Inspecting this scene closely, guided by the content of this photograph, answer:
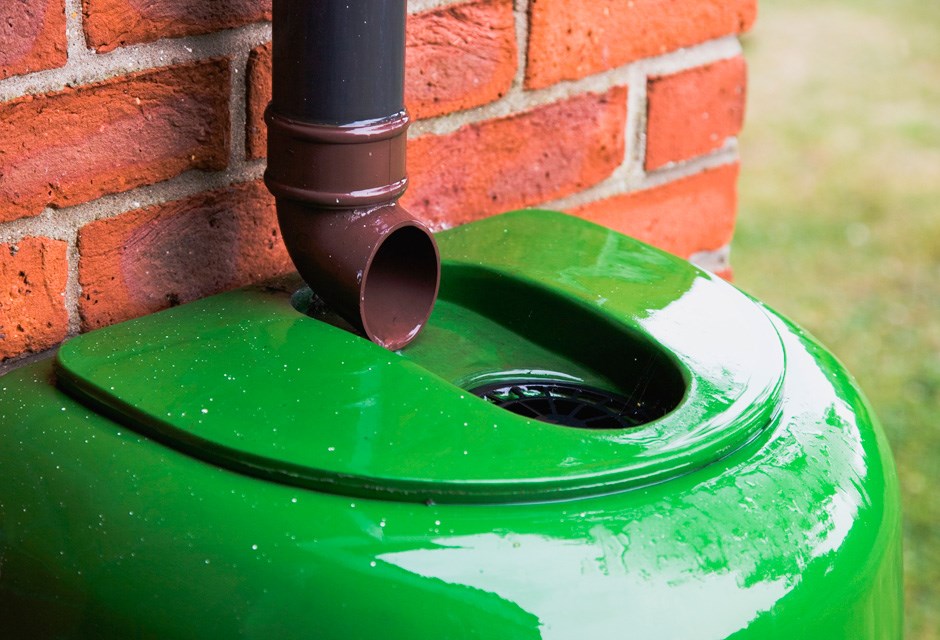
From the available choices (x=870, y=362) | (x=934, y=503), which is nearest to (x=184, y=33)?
(x=934, y=503)

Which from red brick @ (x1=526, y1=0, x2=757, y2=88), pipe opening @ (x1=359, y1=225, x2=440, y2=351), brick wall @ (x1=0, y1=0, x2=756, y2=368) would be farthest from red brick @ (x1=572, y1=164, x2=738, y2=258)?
pipe opening @ (x1=359, y1=225, x2=440, y2=351)

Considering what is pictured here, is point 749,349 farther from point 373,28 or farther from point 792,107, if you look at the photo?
point 792,107

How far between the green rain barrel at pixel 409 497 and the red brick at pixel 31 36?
179mm

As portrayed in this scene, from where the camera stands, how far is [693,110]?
4.01 ft

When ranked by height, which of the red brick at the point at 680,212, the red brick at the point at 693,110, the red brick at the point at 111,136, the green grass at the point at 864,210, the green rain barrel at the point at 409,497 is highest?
the red brick at the point at 111,136

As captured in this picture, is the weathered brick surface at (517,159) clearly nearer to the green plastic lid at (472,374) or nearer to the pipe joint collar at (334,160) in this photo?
the green plastic lid at (472,374)

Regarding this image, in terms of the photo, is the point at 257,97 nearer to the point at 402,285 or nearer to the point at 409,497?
the point at 402,285

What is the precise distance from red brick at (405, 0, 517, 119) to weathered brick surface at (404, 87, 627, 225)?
1.2 inches

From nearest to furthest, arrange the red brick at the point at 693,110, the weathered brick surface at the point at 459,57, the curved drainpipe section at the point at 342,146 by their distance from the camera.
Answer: the curved drainpipe section at the point at 342,146 < the weathered brick surface at the point at 459,57 < the red brick at the point at 693,110

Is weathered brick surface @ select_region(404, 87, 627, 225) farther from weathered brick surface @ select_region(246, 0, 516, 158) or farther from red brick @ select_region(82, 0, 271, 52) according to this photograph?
red brick @ select_region(82, 0, 271, 52)

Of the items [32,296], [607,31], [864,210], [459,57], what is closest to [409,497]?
[32,296]

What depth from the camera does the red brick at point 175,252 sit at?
85 cm

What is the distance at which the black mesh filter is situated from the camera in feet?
2.65

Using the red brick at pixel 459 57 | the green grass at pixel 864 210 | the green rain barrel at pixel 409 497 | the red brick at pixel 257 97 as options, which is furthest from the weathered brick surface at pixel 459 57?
the green grass at pixel 864 210
